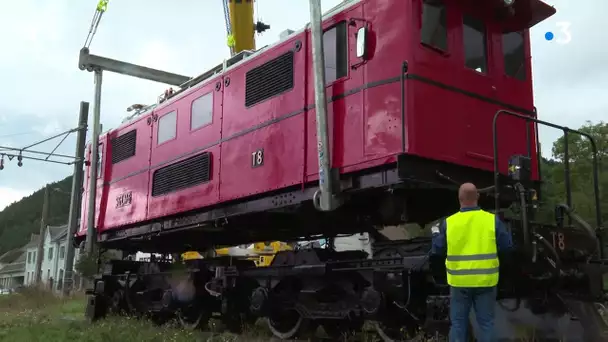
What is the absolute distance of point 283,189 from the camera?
750 centimetres

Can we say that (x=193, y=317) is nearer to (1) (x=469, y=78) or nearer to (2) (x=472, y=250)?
(1) (x=469, y=78)

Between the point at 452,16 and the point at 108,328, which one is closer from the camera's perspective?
the point at 452,16

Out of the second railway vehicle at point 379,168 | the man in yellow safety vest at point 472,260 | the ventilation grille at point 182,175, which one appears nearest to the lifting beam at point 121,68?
the ventilation grille at point 182,175

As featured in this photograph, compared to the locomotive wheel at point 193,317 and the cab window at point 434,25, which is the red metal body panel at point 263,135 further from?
the locomotive wheel at point 193,317

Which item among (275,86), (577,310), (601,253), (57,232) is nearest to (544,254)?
(577,310)

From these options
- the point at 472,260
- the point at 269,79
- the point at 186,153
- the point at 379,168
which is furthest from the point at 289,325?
the point at 472,260

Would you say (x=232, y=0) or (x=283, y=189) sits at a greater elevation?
(x=232, y=0)

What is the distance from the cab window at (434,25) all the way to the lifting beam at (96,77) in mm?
6668

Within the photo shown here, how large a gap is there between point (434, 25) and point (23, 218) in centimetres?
12005

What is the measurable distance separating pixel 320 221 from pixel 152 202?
11.8 feet

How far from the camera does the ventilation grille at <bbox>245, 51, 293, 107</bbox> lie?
778cm

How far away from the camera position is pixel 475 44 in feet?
23.2

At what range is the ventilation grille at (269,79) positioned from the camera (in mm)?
7777

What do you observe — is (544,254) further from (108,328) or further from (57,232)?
(57,232)
